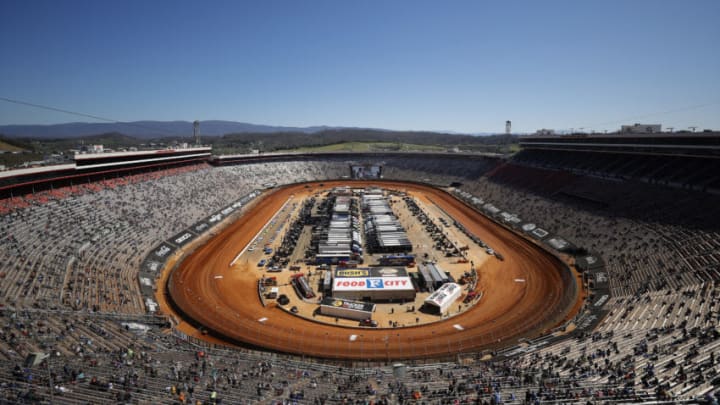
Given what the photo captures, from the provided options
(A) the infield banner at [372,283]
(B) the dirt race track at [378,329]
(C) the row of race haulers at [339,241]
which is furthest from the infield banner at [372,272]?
(B) the dirt race track at [378,329]

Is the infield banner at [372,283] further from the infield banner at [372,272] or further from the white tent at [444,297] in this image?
the white tent at [444,297]

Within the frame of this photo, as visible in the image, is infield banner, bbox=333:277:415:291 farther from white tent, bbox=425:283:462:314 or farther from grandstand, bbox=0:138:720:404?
grandstand, bbox=0:138:720:404

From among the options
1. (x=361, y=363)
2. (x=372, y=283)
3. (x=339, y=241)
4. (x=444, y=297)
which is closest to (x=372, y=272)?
(x=372, y=283)

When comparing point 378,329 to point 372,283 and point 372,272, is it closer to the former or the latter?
point 372,283

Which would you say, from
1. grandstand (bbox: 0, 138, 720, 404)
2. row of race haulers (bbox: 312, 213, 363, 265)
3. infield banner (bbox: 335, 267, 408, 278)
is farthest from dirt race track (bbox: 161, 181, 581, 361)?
row of race haulers (bbox: 312, 213, 363, 265)

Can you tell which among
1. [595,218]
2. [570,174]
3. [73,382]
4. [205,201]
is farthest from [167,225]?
[570,174]
